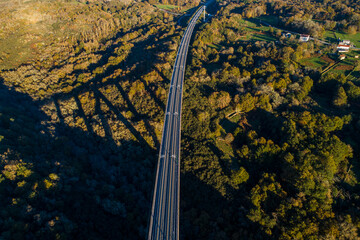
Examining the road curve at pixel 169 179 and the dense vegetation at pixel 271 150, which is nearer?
the road curve at pixel 169 179

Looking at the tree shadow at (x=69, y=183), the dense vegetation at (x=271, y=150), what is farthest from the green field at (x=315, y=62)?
the tree shadow at (x=69, y=183)

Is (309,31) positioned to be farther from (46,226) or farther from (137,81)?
(46,226)

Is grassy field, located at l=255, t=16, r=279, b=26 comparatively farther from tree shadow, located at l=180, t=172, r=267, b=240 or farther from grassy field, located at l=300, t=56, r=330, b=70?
tree shadow, located at l=180, t=172, r=267, b=240

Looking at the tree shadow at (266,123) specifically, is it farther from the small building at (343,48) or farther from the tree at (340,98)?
the small building at (343,48)

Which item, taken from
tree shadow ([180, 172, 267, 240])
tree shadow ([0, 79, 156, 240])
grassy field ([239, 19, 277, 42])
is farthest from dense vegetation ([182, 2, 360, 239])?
grassy field ([239, 19, 277, 42])

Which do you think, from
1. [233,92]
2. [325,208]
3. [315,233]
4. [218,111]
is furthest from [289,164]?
[233,92]
